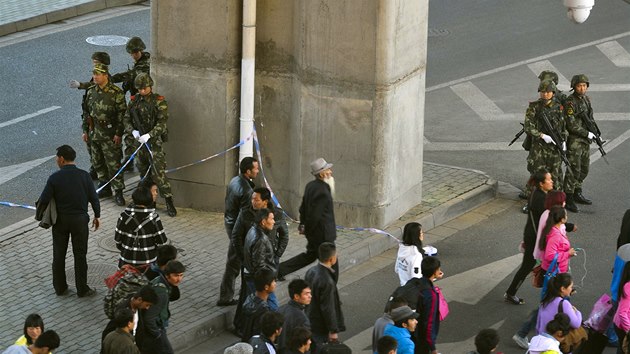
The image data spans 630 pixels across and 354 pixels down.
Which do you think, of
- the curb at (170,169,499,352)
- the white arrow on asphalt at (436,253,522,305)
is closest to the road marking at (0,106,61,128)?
the curb at (170,169,499,352)

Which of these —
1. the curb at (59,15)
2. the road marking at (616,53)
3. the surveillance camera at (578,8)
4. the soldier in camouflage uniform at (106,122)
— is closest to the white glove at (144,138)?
the soldier in camouflage uniform at (106,122)

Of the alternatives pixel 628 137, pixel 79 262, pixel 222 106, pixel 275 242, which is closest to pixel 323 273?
pixel 275 242

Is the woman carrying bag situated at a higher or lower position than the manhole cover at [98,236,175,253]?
higher

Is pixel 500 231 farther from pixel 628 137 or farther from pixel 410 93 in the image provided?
pixel 628 137

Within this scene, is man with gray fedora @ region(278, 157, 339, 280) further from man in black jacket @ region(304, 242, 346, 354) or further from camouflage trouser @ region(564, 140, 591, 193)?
camouflage trouser @ region(564, 140, 591, 193)

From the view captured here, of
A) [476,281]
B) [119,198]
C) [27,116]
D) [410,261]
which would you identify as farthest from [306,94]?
[27,116]

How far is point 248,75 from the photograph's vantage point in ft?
53.3

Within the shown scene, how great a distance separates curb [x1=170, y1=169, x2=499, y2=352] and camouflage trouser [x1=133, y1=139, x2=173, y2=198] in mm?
2406

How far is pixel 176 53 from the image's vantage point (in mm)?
16531

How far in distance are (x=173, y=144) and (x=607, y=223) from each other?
5.56m

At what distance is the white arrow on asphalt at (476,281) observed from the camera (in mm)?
14914

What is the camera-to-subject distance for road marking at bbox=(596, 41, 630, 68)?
971 inches

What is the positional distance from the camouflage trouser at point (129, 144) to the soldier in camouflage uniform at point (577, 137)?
5546 mm

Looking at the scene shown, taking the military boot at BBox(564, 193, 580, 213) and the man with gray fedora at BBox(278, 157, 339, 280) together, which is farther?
the military boot at BBox(564, 193, 580, 213)
